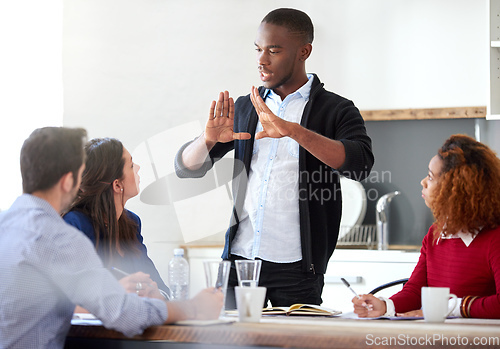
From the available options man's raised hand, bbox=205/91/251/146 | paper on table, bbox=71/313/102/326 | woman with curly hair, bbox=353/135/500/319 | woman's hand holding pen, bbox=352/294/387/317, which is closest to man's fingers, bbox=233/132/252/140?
man's raised hand, bbox=205/91/251/146

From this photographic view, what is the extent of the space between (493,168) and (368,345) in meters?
0.95

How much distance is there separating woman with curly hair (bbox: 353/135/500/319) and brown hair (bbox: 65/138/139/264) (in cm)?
83

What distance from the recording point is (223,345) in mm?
1158

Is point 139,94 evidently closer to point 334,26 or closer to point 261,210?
point 334,26

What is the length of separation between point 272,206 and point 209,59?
7.00ft

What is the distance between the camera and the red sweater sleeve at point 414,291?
1791mm

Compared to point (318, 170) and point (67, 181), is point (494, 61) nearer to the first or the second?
point (318, 170)

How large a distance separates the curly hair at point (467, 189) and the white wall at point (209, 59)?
1.93 meters

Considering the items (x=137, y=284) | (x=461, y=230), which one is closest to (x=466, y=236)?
(x=461, y=230)

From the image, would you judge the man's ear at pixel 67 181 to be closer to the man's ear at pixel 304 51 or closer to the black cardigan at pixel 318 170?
the black cardigan at pixel 318 170

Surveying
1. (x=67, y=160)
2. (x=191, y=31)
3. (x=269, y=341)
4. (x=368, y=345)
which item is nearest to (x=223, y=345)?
(x=269, y=341)

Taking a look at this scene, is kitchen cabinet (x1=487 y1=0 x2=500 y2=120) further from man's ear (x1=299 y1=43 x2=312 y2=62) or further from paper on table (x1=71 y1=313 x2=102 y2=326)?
paper on table (x1=71 y1=313 x2=102 y2=326)

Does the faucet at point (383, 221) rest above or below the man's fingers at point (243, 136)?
below

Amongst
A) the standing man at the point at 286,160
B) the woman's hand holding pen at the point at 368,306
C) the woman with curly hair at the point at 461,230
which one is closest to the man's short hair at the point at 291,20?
the standing man at the point at 286,160
